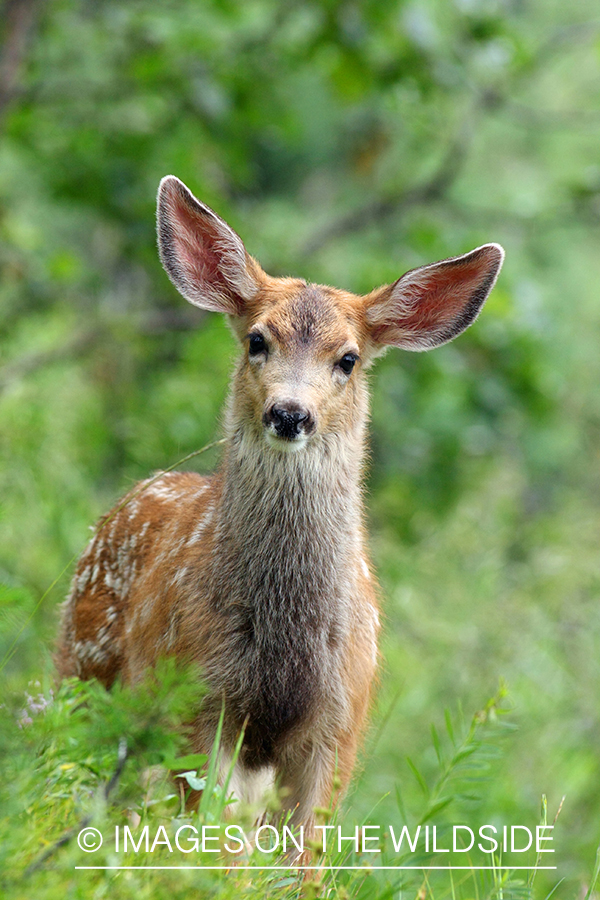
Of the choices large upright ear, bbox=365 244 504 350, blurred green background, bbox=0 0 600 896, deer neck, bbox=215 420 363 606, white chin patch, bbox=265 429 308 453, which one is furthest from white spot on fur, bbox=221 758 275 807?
blurred green background, bbox=0 0 600 896

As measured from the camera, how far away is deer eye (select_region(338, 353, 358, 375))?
4680 mm

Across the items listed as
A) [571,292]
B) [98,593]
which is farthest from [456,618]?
[571,292]

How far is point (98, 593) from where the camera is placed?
17.5 ft

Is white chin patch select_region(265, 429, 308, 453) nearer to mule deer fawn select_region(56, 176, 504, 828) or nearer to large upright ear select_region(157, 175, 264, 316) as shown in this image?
mule deer fawn select_region(56, 176, 504, 828)

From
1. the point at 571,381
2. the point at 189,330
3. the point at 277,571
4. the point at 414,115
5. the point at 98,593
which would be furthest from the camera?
the point at 571,381

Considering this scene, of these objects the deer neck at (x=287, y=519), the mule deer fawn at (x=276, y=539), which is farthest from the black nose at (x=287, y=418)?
the deer neck at (x=287, y=519)

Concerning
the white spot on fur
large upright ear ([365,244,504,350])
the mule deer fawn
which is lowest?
the white spot on fur

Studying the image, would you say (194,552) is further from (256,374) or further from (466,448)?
(466,448)

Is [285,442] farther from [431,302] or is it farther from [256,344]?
[431,302]

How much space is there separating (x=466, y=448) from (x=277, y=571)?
664 cm

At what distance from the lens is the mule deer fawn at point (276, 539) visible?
13.9 feet

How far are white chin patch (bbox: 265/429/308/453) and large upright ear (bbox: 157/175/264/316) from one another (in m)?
1.07

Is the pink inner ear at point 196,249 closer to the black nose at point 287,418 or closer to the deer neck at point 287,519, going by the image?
the deer neck at point 287,519

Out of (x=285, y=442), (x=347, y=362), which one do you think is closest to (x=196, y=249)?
(x=347, y=362)
